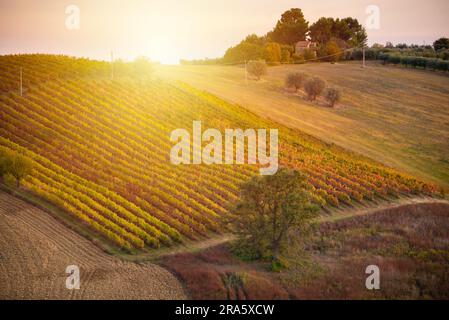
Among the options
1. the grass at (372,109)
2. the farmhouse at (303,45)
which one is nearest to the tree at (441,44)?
the farmhouse at (303,45)

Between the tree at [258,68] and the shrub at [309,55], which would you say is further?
the shrub at [309,55]

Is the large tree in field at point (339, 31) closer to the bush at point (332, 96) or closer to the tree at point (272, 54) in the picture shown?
the tree at point (272, 54)

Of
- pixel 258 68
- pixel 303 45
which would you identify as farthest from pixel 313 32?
pixel 258 68

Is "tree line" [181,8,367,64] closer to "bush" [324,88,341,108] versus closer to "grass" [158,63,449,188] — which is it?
"grass" [158,63,449,188]

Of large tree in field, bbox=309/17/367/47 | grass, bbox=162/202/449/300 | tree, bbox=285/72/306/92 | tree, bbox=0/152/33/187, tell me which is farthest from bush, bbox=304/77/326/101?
large tree in field, bbox=309/17/367/47

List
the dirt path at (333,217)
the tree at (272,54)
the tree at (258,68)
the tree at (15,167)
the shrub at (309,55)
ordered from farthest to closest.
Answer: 1. the shrub at (309,55)
2. the tree at (272,54)
3. the tree at (258,68)
4. the tree at (15,167)
5. the dirt path at (333,217)

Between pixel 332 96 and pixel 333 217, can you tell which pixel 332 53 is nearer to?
pixel 332 96

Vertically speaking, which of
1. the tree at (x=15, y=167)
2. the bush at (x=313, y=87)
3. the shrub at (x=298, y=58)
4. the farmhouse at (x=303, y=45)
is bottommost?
the tree at (x=15, y=167)
